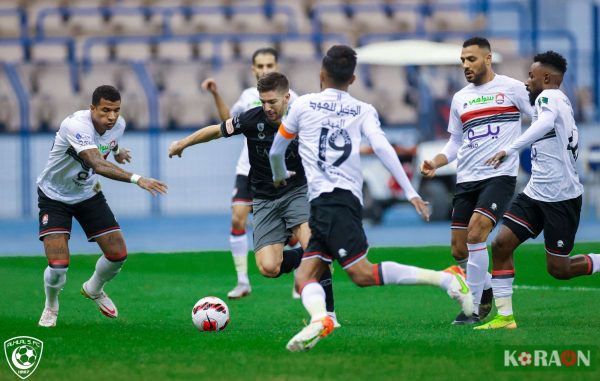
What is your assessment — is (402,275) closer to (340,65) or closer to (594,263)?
(340,65)

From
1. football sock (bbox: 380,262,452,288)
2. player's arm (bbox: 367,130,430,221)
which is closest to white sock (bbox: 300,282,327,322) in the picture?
football sock (bbox: 380,262,452,288)

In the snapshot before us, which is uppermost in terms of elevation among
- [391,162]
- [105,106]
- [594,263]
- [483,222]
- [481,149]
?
[105,106]

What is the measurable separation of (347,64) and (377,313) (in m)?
3.17

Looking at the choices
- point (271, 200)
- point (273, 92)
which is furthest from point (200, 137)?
point (271, 200)

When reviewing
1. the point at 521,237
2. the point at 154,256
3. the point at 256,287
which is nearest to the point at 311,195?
the point at 521,237

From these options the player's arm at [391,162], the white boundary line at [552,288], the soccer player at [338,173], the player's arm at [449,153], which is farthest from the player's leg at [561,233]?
the white boundary line at [552,288]

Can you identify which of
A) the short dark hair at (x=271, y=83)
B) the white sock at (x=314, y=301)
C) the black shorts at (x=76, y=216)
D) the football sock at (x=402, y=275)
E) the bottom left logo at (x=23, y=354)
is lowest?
the bottom left logo at (x=23, y=354)

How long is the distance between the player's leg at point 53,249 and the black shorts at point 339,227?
2694 mm

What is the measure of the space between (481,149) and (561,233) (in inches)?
38.1

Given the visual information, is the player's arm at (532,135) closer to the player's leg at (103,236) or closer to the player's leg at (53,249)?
the player's leg at (103,236)

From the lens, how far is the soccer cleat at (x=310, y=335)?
721cm

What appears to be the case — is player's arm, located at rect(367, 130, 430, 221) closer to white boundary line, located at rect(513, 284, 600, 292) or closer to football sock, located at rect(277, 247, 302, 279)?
football sock, located at rect(277, 247, 302, 279)

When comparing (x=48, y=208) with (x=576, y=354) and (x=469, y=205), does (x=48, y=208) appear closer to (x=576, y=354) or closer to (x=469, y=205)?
(x=469, y=205)

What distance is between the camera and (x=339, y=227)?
7.65 metres
